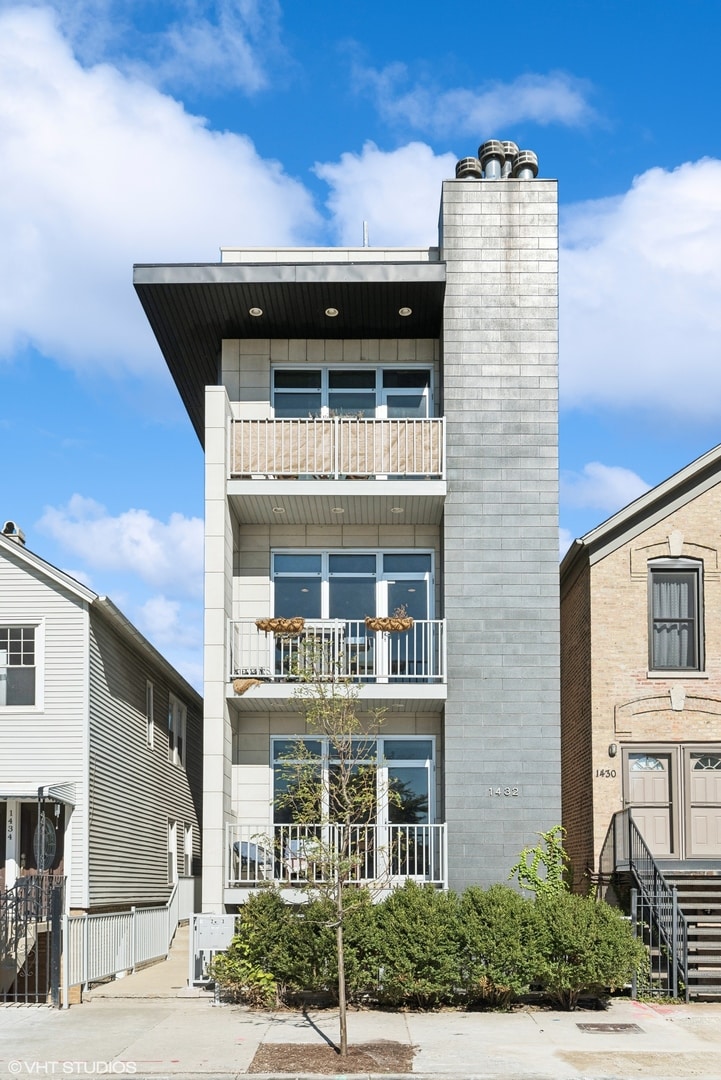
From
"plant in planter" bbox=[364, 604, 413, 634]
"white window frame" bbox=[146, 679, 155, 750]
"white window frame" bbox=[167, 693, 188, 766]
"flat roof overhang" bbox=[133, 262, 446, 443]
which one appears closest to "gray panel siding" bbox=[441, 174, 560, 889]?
"plant in planter" bbox=[364, 604, 413, 634]

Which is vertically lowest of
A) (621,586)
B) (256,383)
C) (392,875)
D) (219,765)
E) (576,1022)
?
(576,1022)

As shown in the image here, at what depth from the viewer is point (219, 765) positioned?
1947cm

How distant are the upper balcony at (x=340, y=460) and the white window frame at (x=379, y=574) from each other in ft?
3.62

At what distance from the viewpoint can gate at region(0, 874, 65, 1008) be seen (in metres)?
16.9

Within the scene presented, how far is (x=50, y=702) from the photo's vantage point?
822 inches

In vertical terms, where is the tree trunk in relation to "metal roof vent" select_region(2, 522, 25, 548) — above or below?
below

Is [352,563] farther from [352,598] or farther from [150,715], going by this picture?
[150,715]

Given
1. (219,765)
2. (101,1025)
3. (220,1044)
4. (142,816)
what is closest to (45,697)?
(219,765)

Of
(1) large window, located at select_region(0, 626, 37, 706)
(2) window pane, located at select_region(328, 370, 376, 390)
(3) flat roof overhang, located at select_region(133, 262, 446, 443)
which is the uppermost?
(3) flat roof overhang, located at select_region(133, 262, 446, 443)

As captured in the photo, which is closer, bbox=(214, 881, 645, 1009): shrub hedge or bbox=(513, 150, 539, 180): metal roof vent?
bbox=(214, 881, 645, 1009): shrub hedge

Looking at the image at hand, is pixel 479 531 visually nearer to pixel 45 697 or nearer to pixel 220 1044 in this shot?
pixel 45 697

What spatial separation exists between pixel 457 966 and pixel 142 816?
34.0 feet

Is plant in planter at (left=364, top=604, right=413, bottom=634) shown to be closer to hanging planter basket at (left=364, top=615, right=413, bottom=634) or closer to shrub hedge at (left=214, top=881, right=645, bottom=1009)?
hanging planter basket at (left=364, top=615, right=413, bottom=634)

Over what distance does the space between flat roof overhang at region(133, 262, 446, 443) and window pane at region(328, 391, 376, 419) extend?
3.46ft
